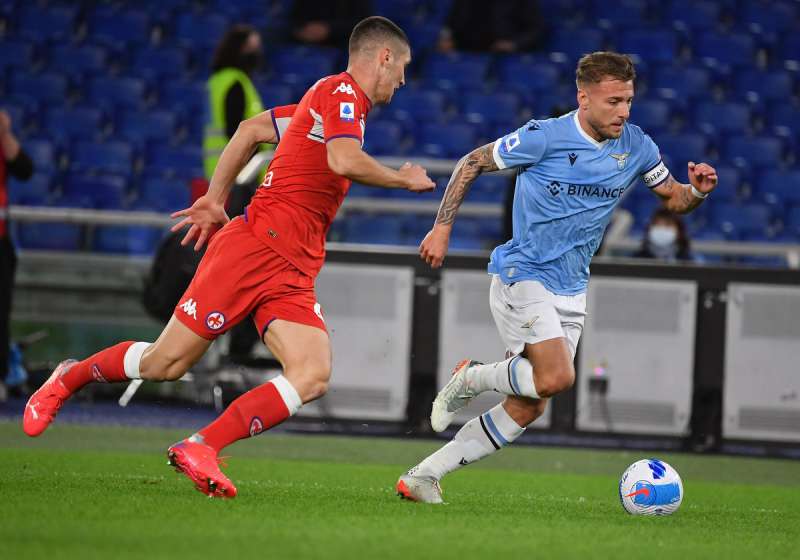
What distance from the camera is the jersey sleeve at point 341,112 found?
5.52m

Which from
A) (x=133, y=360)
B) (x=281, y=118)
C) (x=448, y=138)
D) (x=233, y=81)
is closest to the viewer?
(x=133, y=360)

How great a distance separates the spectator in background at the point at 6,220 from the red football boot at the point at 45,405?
4.55m

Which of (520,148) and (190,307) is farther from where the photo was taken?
(520,148)

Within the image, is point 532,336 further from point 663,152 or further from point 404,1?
point 404,1

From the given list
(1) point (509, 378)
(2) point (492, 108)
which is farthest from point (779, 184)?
(1) point (509, 378)

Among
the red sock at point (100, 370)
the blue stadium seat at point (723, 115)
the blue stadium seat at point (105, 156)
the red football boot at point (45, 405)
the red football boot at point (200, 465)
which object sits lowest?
the red football boot at point (200, 465)

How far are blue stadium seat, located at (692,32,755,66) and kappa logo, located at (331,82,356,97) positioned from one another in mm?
11423

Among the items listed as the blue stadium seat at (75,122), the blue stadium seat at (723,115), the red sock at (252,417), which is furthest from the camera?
the blue stadium seat at (723,115)

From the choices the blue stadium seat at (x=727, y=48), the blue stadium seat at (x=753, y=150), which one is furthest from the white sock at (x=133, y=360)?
the blue stadium seat at (x=727, y=48)

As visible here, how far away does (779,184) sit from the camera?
14766mm

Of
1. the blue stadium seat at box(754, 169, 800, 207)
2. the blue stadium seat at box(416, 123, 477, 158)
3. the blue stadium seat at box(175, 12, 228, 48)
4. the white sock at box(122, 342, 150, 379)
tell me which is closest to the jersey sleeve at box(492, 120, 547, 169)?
the white sock at box(122, 342, 150, 379)

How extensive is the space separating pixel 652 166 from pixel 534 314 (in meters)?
0.95

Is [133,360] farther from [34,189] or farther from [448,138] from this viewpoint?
[448,138]

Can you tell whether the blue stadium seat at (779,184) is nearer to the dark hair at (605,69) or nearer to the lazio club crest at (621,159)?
the lazio club crest at (621,159)
